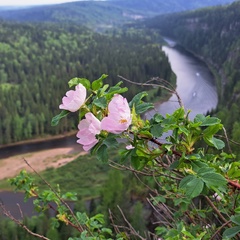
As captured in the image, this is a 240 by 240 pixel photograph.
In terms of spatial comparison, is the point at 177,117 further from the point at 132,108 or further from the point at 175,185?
the point at 175,185

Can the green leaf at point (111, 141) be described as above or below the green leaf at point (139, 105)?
below

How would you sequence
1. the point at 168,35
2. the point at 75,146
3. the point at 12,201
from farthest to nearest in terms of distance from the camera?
the point at 168,35 < the point at 75,146 < the point at 12,201

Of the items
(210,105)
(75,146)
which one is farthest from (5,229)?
(210,105)

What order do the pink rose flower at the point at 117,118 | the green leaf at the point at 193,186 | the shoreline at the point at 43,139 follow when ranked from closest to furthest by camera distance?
the green leaf at the point at 193,186
the pink rose flower at the point at 117,118
the shoreline at the point at 43,139

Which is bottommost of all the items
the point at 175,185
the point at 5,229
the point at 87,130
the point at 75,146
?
the point at 75,146

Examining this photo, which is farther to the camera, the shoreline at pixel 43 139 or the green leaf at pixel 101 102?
the shoreline at pixel 43 139

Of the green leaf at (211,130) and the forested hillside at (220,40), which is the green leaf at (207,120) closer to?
the green leaf at (211,130)

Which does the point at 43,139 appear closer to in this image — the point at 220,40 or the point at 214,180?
the point at 214,180

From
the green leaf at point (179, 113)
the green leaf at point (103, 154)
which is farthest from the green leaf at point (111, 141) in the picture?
the green leaf at point (179, 113)

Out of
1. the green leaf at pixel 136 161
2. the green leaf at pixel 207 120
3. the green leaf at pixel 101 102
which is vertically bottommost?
the green leaf at pixel 136 161
